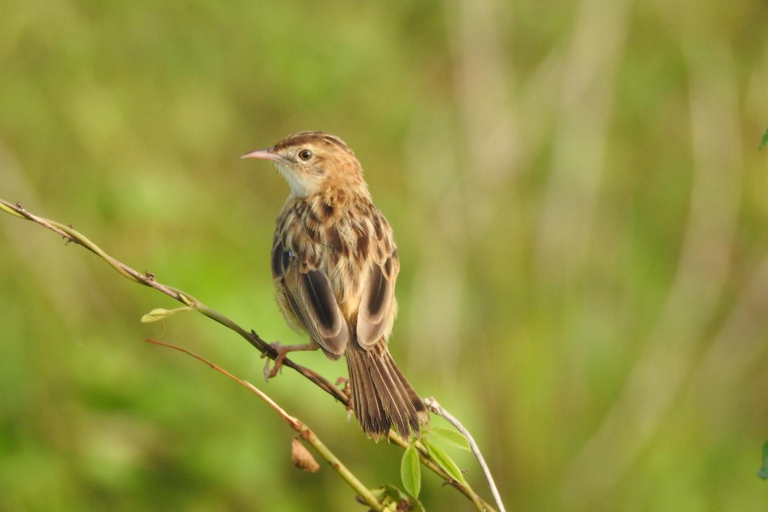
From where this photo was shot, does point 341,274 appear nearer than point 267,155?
Yes

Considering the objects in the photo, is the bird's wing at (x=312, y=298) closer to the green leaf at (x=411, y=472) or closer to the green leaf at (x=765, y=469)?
the green leaf at (x=411, y=472)

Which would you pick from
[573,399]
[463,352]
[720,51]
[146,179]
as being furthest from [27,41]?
[720,51]

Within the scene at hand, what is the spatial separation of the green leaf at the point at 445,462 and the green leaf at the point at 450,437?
0.03 metres

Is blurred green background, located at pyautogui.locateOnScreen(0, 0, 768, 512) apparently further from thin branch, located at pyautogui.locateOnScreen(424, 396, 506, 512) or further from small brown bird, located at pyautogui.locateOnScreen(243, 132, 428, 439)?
thin branch, located at pyautogui.locateOnScreen(424, 396, 506, 512)

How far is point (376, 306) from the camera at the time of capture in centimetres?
433

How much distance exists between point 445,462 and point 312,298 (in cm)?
155

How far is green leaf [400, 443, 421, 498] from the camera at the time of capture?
2855 mm

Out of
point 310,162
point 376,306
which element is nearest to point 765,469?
point 376,306

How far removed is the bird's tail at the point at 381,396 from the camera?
11.6 ft

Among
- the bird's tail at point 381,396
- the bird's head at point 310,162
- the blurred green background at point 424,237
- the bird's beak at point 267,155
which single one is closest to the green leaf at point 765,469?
the bird's tail at point 381,396

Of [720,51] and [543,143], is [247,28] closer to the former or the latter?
[543,143]

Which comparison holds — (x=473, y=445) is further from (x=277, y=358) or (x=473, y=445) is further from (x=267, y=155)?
(x=267, y=155)

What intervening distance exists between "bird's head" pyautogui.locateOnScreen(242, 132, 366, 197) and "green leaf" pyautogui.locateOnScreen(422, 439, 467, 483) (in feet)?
8.46

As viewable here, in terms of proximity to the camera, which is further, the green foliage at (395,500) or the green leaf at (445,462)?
the green foliage at (395,500)
